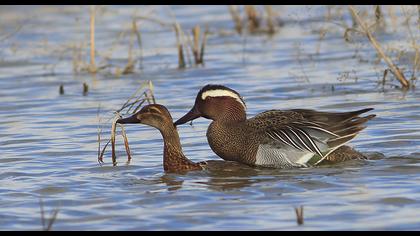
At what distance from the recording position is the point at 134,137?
1048 cm

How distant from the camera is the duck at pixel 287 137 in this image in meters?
8.90

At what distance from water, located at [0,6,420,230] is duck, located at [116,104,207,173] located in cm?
15

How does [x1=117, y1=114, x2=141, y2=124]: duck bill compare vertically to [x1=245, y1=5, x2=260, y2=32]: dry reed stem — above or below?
below

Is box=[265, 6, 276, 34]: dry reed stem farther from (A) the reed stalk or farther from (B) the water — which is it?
(A) the reed stalk

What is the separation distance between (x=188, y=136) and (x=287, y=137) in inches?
68.8

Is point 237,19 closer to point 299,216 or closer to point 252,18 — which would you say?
point 252,18

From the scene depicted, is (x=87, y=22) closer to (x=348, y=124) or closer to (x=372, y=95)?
(x=372, y=95)

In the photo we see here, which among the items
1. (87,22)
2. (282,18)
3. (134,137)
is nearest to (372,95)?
(134,137)

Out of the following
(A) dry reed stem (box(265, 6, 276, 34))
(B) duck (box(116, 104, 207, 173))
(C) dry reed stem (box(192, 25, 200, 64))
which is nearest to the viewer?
(B) duck (box(116, 104, 207, 173))

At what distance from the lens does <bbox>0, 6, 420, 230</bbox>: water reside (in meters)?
7.27

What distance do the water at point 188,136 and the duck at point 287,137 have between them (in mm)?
174

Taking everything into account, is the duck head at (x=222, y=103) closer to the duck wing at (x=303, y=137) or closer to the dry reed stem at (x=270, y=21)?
the duck wing at (x=303, y=137)

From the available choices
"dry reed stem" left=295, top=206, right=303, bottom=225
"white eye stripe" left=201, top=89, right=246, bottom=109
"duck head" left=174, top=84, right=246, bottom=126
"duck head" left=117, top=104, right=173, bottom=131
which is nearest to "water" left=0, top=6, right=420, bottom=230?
"dry reed stem" left=295, top=206, right=303, bottom=225
